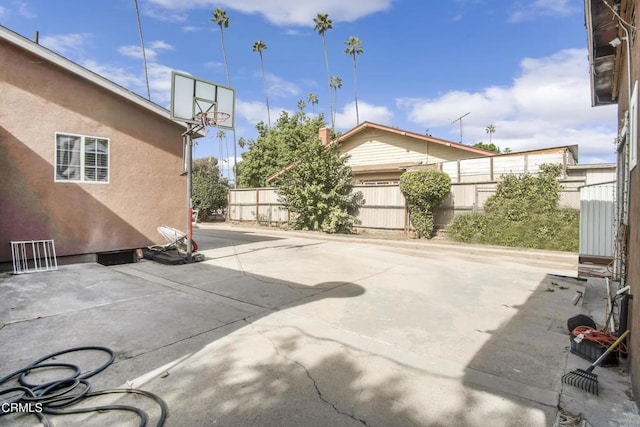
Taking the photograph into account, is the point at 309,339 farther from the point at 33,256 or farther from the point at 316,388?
the point at 33,256

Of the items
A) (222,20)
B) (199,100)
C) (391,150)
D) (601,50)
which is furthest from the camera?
(222,20)

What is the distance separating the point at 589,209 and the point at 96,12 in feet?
57.4

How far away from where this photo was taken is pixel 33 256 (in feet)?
24.6

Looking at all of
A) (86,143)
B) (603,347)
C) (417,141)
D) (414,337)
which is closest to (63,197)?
(86,143)

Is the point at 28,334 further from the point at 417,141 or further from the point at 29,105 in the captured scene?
the point at 417,141

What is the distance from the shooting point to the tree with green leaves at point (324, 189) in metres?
14.9

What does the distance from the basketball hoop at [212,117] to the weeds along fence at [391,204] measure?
7577mm

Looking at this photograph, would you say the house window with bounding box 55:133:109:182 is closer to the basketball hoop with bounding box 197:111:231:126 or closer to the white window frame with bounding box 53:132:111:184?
the white window frame with bounding box 53:132:111:184

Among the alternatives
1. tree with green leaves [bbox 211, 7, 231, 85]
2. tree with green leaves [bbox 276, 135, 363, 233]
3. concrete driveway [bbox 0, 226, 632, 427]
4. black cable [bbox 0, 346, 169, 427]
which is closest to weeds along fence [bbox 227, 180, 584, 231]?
tree with green leaves [bbox 276, 135, 363, 233]

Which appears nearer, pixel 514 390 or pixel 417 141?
pixel 514 390

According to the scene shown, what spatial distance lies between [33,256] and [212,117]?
5.14 m

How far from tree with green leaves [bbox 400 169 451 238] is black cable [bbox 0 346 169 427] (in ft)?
36.6

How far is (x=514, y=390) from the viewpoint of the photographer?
9.35ft

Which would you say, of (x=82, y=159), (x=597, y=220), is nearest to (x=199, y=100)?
(x=82, y=159)
